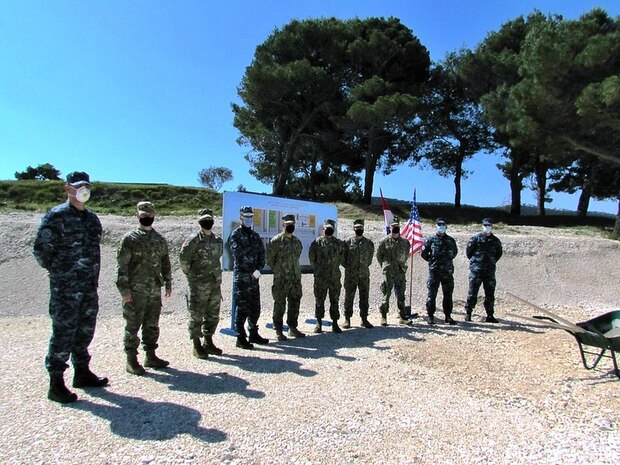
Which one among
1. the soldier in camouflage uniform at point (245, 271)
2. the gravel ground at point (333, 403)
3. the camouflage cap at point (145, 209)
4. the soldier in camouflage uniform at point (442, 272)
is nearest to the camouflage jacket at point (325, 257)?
the gravel ground at point (333, 403)

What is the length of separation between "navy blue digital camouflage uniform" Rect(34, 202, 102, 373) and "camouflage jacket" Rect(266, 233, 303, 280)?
279 centimetres

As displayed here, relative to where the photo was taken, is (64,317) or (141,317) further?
(141,317)

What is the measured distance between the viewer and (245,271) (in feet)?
19.9

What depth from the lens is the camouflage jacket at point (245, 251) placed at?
6.04m

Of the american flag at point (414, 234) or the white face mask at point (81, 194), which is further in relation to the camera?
the american flag at point (414, 234)

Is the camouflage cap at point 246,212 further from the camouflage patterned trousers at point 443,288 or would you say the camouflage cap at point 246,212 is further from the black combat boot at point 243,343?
the camouflage patterned trousers at point 443,288

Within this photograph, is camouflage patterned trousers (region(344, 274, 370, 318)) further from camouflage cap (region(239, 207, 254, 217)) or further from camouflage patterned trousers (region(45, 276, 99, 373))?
camouflage patterned trousers (region(45, 276, 99, 373))

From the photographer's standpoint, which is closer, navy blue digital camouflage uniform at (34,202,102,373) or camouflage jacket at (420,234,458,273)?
navy blue digital camouflage uniform at (34,202,102,373)

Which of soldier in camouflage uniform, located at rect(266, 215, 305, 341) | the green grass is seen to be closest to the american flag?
soldier in camouflage uniform, located at rect(266, 215, 305, 341)

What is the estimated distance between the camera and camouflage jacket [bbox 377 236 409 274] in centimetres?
786

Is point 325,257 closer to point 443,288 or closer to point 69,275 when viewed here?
point 443,288

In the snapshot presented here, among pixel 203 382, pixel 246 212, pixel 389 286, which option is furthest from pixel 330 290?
pixel 203 382

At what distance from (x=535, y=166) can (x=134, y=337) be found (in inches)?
1042

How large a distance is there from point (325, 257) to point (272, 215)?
1087 millimetres
